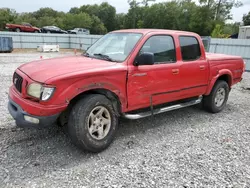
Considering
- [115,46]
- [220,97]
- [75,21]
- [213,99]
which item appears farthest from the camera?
[75,21]

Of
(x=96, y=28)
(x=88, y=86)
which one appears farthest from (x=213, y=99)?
(x=96, y=28)

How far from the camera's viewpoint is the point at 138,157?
3311mm

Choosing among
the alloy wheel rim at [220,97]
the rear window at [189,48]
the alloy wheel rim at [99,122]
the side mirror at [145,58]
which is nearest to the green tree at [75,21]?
the alloy wheel rim at [220,97]

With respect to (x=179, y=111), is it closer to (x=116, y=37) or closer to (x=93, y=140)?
(x=116, y=37)

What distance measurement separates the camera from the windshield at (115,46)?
12.3 ft

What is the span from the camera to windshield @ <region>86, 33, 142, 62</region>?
3760mm

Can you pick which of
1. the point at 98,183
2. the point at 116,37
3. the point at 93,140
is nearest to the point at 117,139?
the point at 93,140

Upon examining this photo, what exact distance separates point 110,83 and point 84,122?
2.30 ft

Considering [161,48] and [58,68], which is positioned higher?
[161,48]

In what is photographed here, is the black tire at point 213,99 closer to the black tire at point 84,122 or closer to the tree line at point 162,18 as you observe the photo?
the black tire at point 84,122

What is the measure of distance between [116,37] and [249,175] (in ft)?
10.4

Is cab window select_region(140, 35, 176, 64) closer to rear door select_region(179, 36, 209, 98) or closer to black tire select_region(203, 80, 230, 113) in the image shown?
rear door select_region(179, 36, 209, 98)

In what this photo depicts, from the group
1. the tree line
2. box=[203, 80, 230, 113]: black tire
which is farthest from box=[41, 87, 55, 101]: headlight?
the tree line

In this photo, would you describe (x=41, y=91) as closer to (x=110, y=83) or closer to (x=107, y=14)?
(x=110, y=83)
